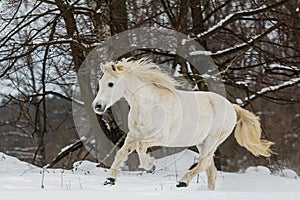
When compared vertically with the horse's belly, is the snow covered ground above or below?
below

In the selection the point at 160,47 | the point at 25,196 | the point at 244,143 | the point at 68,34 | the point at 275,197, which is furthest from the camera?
the point at 160,47

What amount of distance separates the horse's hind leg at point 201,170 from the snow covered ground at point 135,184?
0.12 m

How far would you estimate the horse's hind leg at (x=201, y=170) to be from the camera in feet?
18.1

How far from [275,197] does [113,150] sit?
695 cm

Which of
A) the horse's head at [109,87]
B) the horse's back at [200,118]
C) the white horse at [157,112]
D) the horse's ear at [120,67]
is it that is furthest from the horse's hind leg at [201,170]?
the horse's ear at [120,67]

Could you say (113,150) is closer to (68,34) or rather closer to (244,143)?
(68,34)

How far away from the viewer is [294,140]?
24781mm

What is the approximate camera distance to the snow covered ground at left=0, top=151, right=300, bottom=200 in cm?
370

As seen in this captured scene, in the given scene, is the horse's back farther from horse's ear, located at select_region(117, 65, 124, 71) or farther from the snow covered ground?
horse's ear, located at select_region(117, 65, 124, 71)

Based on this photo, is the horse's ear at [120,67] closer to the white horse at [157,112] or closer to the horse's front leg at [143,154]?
the white horse at [157,112]

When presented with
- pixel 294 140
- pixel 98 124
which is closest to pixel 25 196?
pixel 98 124

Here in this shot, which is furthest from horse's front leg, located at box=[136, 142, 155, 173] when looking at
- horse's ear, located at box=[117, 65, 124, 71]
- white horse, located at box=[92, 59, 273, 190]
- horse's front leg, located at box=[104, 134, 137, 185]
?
horse's ear, located at box=[117, 65, 124, 71]

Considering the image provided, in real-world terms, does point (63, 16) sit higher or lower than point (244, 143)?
higher

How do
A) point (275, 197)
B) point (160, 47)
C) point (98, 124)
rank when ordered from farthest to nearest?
point (98, 124) → point (160, 47) → point (275, 197)
